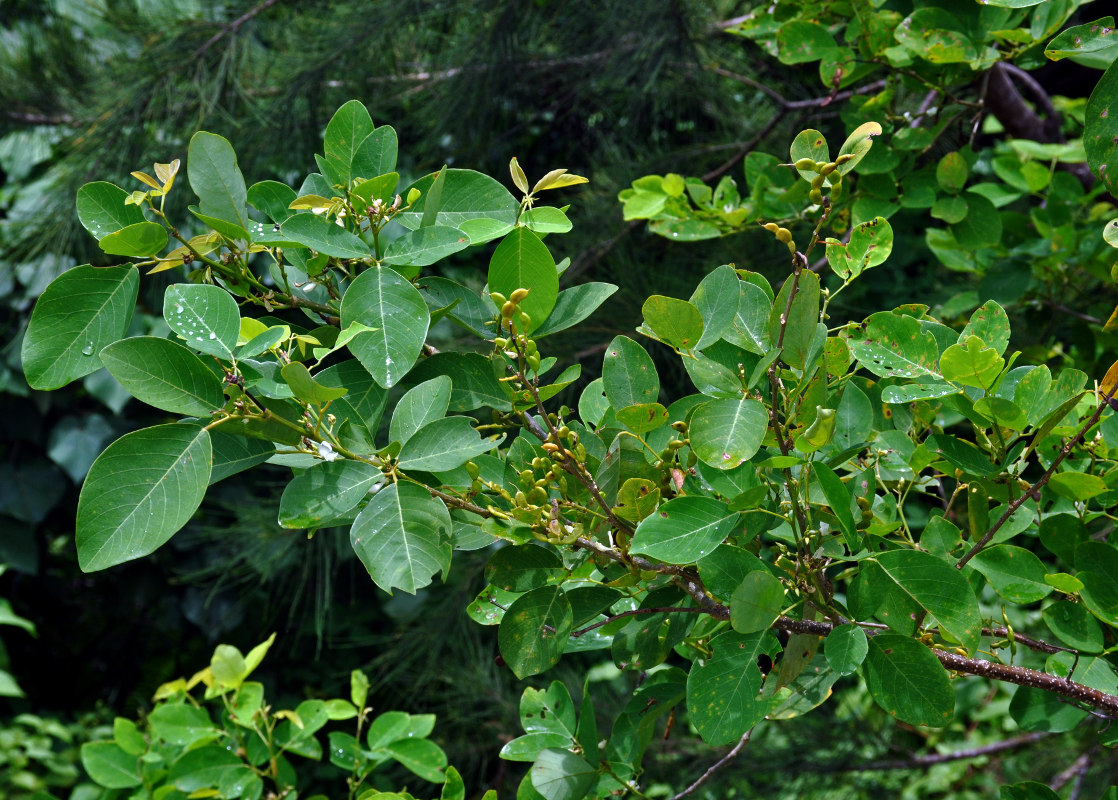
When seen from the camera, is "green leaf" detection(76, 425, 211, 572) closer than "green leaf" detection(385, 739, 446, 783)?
Yes

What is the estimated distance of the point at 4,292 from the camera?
1748mm

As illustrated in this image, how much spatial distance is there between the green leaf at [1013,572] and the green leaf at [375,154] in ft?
1.35

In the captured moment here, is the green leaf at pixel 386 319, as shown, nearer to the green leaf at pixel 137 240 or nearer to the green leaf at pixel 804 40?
the green leaf at pixel 137 240

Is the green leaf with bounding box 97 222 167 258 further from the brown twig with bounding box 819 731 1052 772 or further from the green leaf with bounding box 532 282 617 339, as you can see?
the brown twig with bounding box 819 731 1052 772

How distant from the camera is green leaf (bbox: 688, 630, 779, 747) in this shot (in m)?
0.41

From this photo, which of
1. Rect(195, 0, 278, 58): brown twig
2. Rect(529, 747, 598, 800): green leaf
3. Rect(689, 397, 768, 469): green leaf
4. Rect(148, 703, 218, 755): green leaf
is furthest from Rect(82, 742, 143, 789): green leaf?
Rect(195, 0, 278, 58): brown twig

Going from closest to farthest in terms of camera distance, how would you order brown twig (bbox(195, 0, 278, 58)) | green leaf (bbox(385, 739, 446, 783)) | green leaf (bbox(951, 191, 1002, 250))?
green leaf (bbox(385, 739, 446, 783)), green leaf (bbox(951, 191, 1002, 250)), brown twig (bbox(195, 0, 278, 58))

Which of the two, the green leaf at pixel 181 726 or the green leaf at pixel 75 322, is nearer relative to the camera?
the green leaf at pixel 75 322

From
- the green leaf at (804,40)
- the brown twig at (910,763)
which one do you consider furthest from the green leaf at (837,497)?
the brown twig at (910,763)

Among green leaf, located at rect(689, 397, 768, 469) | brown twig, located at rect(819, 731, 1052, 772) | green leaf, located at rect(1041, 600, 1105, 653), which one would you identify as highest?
green leaf, located at rect(689, 397, 768, 469)

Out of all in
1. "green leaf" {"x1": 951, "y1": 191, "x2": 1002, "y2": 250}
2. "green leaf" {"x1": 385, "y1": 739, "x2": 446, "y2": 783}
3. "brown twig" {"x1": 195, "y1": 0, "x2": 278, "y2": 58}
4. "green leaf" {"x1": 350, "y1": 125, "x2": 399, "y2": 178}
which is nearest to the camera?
"green leaf" {"x1": 350, "y1": 125, "x2": 399, "y2": 178}

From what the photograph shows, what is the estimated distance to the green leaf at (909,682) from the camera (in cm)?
40

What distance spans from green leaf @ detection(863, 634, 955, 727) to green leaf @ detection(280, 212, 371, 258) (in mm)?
338

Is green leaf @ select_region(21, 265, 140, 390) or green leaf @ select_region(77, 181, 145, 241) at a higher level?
green leaf @ select_region(77, 181, 145, 241)
